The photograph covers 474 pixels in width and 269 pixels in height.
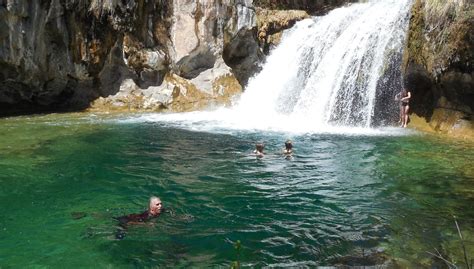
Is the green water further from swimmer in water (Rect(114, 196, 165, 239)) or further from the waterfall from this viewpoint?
the waterfall

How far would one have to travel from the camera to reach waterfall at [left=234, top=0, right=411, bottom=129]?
60.7 feet

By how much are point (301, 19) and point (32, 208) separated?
64.0ft

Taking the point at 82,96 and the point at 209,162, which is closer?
the point at 209,162

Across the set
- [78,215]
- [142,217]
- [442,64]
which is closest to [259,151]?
[142,217]

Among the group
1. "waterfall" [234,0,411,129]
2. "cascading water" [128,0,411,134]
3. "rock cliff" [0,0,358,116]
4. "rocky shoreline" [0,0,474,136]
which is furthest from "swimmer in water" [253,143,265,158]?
"rock cliff" [0,0,358,116]

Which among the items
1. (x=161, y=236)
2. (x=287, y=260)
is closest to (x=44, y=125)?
(x=161, y=236)

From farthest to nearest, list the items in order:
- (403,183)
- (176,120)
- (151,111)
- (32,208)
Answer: (151,111), (176,120), (403,183), (32,208)

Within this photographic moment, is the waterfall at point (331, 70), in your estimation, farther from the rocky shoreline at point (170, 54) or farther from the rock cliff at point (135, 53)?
the rock cliff at point (135, 53)

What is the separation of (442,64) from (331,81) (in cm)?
452

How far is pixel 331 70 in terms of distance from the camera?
65.5 feet

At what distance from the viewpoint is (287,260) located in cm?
Answer: 649

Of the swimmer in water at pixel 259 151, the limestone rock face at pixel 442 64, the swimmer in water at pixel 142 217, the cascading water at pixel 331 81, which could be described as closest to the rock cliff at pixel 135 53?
the cascading water at pixel 331 81

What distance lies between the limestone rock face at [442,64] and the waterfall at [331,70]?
743 mm

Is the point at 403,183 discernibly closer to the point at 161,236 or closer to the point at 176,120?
the point at 161,236
